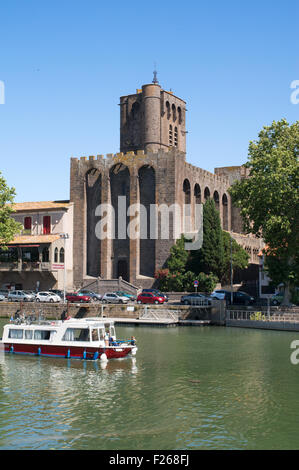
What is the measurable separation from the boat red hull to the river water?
585 millimetres

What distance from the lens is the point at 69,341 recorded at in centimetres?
3644

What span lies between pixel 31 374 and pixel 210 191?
56.0 metres

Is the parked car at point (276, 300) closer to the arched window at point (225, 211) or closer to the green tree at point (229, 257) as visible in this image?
the green tree at point (229, 257)

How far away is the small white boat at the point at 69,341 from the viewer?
116 ft

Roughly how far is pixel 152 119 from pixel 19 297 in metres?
35.0

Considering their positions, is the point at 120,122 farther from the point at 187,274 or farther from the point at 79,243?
the point at 187,274

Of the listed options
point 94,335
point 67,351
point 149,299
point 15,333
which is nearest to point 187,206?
point 149,299

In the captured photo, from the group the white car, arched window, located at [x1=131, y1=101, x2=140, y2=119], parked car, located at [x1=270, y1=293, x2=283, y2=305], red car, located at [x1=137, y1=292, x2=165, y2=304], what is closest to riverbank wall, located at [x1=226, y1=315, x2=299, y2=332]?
parked car, located at [x1=270, y1=293, x2=283, y2=305]

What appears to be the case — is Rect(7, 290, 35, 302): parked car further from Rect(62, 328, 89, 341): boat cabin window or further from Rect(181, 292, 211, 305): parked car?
Rect(62, 328, 89, 341): boat cabin window

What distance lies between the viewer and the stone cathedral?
7300 centimetres

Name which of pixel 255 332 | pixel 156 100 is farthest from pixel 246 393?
pixel 156 100

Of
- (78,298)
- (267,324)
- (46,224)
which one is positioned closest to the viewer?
(267,324)

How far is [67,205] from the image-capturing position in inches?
3031

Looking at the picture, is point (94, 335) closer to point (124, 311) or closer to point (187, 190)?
point (124, 311)
